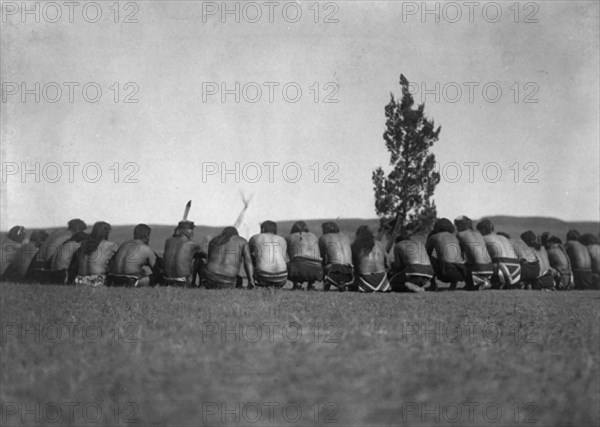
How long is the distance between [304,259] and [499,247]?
12.3 ft

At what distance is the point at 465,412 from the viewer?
4.35 metres

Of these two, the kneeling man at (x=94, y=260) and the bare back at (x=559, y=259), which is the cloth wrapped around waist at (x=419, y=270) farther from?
the kneeling man at (x=94, y=260)

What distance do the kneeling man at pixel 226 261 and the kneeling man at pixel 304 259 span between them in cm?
105

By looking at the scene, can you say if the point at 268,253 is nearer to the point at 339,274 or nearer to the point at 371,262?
the point at 339,274

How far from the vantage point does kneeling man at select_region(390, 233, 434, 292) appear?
466 inches

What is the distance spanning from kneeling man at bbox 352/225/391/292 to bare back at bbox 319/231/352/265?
0.17 m

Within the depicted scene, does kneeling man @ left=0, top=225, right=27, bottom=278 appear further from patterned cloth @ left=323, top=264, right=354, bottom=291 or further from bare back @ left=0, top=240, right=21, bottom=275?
patterned cloth @ left=323, top=264, right=354, bottom=291

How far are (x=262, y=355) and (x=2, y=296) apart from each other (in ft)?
16.2

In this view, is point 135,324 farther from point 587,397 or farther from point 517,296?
point 517,296

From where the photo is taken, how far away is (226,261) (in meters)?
11.4

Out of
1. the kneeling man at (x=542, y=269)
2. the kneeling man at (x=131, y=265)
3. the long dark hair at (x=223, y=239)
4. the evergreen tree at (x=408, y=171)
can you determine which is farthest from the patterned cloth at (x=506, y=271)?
the evergreen tree at (x=408, y=171)

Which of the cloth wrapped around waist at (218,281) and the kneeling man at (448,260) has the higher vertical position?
the kneeling man at (448,260)

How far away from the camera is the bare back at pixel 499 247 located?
490 inches

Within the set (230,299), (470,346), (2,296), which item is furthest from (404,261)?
(2,296)
